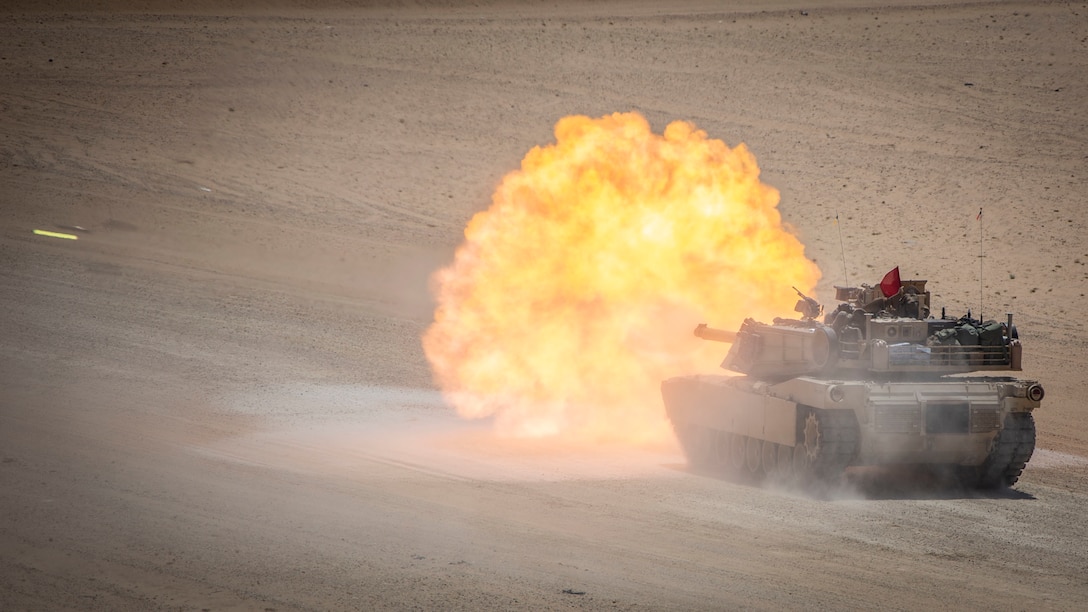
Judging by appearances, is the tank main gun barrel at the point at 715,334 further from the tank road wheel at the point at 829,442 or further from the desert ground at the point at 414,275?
the tank road wheel at the point at 829,442

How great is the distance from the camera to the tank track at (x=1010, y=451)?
1944 cm

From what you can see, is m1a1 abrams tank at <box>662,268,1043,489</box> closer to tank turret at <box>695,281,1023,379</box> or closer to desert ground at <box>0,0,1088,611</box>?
tank turret at <box>695,281,1023,379</box>

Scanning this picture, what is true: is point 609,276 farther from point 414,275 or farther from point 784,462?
point 414,275

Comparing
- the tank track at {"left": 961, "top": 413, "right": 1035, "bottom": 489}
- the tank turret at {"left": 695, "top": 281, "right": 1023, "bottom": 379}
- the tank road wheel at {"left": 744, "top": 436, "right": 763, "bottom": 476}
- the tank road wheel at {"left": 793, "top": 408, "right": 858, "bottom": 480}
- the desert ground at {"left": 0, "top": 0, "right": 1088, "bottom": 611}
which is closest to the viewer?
the desert ground at {"left": 0, "top": 0, "right": 1088, "bottom": 611}

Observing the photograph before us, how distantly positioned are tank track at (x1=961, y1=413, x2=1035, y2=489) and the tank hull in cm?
1

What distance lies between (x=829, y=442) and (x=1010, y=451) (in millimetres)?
2700

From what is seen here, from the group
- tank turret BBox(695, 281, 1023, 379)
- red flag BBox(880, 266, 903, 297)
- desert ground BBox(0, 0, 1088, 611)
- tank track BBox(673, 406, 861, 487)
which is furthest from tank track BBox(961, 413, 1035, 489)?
red flag BBox(880, 266, 903, 297)

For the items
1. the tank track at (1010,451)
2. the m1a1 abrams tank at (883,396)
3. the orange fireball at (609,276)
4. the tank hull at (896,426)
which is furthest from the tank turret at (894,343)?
the orange fireball at (609,276)

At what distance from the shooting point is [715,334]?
22312mm

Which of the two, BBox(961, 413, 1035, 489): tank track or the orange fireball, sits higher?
the orange fireball

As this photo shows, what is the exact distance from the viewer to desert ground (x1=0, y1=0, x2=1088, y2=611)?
1506cm

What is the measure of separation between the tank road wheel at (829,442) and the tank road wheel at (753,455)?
1483 mm

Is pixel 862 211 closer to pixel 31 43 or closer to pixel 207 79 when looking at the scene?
pixel 207 79

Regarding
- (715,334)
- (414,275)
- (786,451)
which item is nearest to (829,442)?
(786,451)
